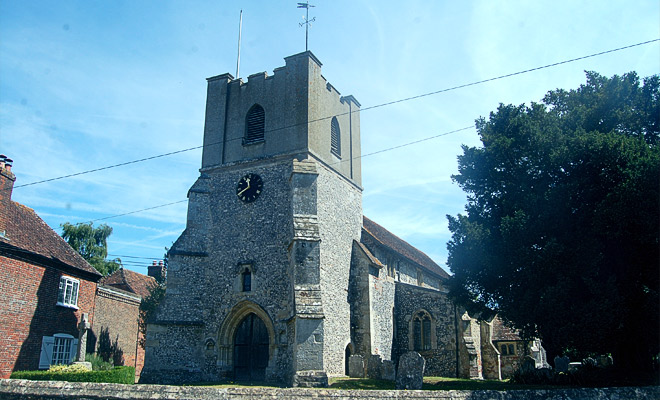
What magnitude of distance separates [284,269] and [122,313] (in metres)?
13.1

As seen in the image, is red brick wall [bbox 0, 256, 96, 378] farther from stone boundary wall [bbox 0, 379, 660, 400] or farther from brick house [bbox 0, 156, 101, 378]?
stone boundary wall [bbox 0, 379, 660, 400]

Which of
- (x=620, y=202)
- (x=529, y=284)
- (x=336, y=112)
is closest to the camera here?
(x=620, y=202)

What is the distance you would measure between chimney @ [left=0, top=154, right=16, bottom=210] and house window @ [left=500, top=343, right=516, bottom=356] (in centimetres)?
3169

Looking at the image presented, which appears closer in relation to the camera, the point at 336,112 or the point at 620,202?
the point at 620,202

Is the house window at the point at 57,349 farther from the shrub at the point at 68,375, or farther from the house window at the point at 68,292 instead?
the shrub at the point at 68,375

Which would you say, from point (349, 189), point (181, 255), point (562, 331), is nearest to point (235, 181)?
point (181, 255)

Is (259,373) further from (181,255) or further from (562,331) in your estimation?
(562,331)

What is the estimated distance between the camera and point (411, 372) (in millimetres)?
16328

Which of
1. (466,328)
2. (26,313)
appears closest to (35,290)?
(26,313)

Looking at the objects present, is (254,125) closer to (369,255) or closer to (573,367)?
(369,255)

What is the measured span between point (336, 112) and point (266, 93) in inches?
156

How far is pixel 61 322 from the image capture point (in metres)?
22.7

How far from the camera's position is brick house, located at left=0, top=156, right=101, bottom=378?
65.2 ft

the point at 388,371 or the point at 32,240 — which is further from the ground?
the point at 32,240
